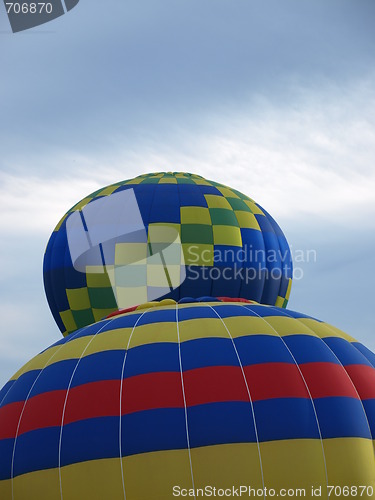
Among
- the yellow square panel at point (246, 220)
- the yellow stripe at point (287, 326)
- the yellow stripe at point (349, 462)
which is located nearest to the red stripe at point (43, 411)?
the yellow stripe at point (287, 326)

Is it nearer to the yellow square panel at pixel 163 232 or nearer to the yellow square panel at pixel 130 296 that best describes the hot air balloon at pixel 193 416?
the yellow square panel at pixel 130 296

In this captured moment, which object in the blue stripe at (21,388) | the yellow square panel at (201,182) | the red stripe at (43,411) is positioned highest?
the yellow square panel at (201,182)

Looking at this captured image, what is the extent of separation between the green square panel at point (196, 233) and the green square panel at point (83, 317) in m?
1.97

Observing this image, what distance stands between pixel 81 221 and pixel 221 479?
8.43m

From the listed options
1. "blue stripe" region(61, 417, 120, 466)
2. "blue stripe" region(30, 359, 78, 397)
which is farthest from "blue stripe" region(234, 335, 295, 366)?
"blue stripe" region(30, 359, 78, 397)

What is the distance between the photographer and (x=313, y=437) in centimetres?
772

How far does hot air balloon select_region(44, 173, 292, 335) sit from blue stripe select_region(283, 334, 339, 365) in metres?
5.62

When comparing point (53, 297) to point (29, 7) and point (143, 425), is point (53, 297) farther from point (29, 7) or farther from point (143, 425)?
point (143, 425)

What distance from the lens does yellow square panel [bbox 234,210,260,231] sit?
15125mm

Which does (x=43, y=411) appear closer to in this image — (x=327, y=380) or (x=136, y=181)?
(x=327, y=380)

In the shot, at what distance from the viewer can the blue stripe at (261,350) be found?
321 inches

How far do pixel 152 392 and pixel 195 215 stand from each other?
7.08 metres

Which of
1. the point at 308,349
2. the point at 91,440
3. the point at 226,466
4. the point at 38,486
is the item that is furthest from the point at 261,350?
the point at 38,486

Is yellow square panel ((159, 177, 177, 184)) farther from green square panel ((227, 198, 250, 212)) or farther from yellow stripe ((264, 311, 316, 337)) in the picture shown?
yellow stripe ((264, 311, 316, 337))
